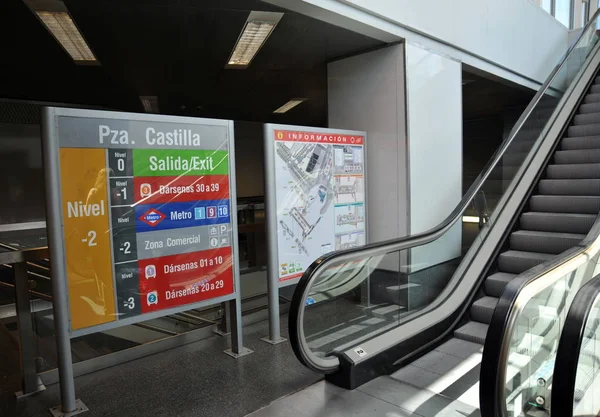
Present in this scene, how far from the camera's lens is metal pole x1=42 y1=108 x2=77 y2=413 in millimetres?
2514

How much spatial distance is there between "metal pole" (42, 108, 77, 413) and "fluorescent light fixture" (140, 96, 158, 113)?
207 inches

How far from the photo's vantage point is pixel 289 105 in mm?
8891

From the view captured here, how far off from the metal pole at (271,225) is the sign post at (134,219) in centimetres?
30

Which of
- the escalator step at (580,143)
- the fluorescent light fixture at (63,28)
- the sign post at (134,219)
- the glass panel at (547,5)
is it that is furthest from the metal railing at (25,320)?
the glass panel at (547,5)

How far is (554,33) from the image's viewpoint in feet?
26.9

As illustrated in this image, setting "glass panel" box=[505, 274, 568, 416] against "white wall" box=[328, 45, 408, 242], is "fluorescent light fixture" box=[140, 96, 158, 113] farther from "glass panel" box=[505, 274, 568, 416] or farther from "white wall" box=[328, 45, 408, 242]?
"glass panel" box=[505, 274, 568, 416]

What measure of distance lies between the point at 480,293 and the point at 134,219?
3.30 meters

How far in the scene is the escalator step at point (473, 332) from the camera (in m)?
3.70

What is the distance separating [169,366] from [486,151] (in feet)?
36.0

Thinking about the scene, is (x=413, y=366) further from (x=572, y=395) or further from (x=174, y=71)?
(x=174, y=71)

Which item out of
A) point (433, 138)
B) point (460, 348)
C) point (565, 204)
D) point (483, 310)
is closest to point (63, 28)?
point (433, 138)

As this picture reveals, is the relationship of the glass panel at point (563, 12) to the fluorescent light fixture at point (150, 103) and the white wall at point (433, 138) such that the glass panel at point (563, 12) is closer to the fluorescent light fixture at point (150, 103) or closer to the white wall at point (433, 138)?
the white wall at point (433, 138)

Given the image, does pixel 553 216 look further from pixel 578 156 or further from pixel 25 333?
pixel 25 333

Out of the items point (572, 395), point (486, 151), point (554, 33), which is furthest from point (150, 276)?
point (486, 151)
